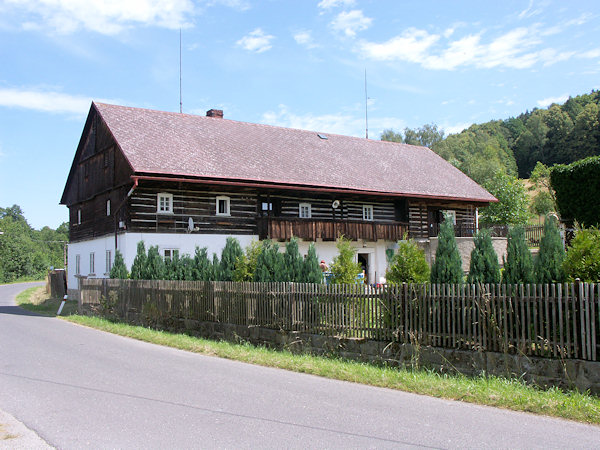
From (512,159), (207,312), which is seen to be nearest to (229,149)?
(207,312)

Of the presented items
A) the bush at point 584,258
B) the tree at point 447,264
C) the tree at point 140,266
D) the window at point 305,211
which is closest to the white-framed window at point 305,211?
the window at point 305,211

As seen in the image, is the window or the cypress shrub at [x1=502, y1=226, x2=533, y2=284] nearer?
the cypress shrub at [x1=502, y1=226, x2=533, y2=284]

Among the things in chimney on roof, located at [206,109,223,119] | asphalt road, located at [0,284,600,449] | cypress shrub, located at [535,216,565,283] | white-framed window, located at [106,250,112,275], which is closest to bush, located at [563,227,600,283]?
cypress shrub, located at [535,216,565,283]

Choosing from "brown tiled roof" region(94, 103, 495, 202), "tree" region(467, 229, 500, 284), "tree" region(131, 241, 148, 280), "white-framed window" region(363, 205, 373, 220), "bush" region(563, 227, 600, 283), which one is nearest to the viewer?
"bush" region(563, 227, 600, 283)

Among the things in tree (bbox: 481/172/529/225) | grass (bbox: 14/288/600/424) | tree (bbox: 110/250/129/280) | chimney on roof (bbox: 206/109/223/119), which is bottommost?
grass (bbox: 14/288/600/424)

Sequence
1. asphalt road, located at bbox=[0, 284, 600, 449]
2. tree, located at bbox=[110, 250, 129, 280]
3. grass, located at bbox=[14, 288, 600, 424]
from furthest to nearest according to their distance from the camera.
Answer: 1. tree, located at bbox=[110, 250, 129, 280]
2. grass, located at bbox=[14, 288, 600, 424]
3. asphalt road, located at bbox=[0, 284, 600, 449]

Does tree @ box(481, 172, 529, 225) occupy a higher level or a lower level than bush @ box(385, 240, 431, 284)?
higher

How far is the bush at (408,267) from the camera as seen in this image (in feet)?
41.2

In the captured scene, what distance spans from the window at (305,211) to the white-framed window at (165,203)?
290 inches

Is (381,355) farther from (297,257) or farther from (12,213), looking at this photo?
(12,213)

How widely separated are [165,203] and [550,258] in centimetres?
2081

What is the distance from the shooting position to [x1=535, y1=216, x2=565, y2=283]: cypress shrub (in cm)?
1010

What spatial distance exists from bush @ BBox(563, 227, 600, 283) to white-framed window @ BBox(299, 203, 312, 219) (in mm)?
22126

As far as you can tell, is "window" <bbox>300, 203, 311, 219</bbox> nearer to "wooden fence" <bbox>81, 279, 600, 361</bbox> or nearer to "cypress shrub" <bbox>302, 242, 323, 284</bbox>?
"wooden fence" <bbox>81, 279, 600, 361</bbox>
